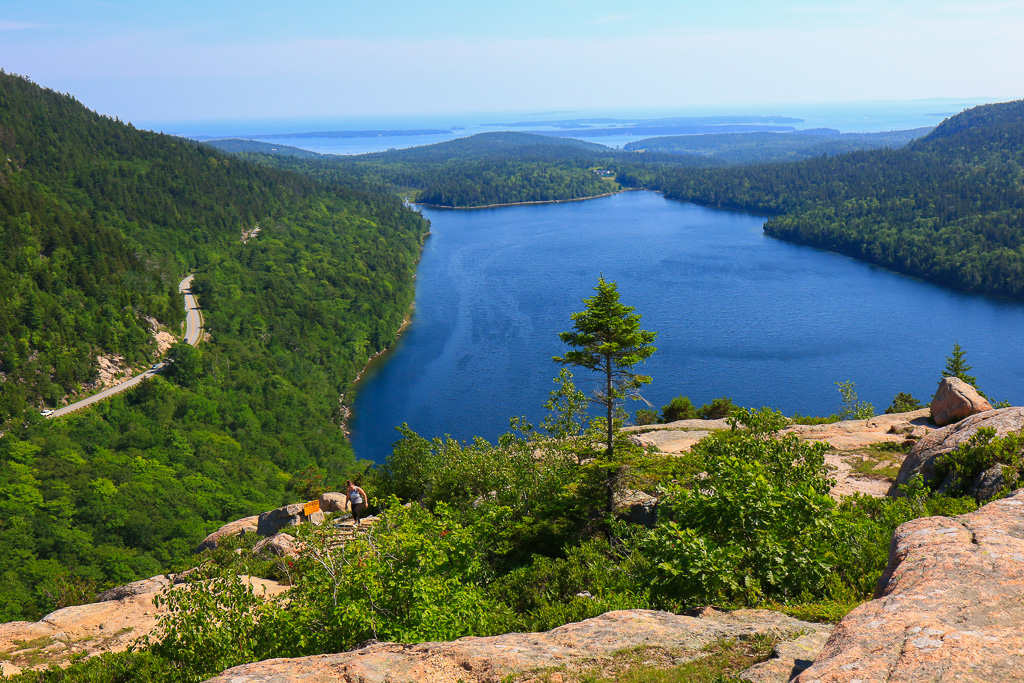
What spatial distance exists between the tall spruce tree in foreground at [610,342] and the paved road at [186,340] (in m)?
78.2

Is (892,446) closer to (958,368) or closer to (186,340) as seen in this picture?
(958,368)

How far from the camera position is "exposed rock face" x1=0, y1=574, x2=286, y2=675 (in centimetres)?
1634

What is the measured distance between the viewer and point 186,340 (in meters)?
101

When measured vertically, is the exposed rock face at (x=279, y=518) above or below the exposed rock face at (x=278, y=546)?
below

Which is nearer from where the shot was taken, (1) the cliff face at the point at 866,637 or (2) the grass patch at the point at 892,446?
(1) the cliff face at the point at 866,637

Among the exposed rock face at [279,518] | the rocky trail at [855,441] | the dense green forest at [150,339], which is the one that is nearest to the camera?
the rocky trail at [855,441]

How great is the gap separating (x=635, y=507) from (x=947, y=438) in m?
9.96

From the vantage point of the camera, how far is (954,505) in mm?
12992

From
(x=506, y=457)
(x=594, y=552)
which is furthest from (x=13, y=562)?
(x=594, y=552)

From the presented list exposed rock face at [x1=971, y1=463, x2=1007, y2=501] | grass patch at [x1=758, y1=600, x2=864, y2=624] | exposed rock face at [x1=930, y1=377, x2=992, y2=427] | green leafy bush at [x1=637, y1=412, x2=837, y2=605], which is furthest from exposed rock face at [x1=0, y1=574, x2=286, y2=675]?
exposed rock face at [x1=930, y1=377, x2=992, y2=427]

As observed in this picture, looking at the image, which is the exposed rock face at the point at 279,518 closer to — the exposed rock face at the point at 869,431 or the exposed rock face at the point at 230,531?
the exposed rock face at the point at 230,531

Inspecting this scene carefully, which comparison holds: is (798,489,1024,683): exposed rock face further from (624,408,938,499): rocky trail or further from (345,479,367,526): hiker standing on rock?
(345,479,367,526): hiker standing on rock

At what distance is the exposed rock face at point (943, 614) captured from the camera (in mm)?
6383

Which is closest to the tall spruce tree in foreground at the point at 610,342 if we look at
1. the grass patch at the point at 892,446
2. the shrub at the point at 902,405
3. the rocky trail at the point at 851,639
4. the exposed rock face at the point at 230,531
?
the rocky trail at the point at 851,639
